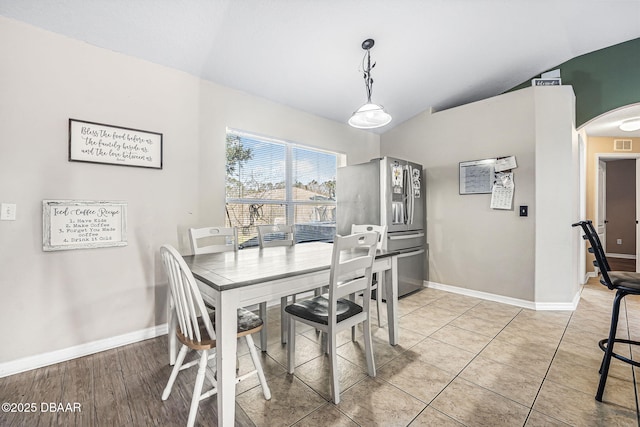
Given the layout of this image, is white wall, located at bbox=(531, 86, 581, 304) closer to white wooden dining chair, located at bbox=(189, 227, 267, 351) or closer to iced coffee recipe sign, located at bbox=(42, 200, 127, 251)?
white wooden dining chair, located at bbox=(189, 227, 267, 351)

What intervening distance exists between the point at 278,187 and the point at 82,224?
6.48 ft

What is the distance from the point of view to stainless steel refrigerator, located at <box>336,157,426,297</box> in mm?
3412

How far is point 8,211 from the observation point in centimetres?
191

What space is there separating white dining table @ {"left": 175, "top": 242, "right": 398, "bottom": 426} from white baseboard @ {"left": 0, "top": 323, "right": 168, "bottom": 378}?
65cm

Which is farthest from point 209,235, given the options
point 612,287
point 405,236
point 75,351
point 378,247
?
point 612,287

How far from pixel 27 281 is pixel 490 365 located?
335 cm

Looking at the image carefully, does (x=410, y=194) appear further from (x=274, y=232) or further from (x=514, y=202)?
(x=274, y=232)

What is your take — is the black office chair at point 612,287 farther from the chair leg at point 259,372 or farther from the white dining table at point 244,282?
the chair leg at point 259,372

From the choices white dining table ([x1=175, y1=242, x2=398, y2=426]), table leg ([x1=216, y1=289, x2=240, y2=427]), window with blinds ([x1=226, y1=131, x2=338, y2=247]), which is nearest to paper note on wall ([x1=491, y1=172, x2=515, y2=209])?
white dining table ([x1=175, y1=242, x2=398, y2=426])

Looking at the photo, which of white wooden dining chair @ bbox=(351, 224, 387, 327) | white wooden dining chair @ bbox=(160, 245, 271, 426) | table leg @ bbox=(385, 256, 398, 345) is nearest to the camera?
white wooden dining chair @ bbox=(160, 245, 271, 426)

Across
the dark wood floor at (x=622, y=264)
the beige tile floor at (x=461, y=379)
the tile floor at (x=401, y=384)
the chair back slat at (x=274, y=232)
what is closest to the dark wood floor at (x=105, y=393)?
the tile floor at (x=401, y=384)

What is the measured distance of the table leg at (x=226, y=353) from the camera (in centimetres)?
134

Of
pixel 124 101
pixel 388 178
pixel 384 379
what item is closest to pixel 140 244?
pixel 124 101

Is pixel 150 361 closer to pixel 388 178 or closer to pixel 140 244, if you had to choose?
pixel 140 244
